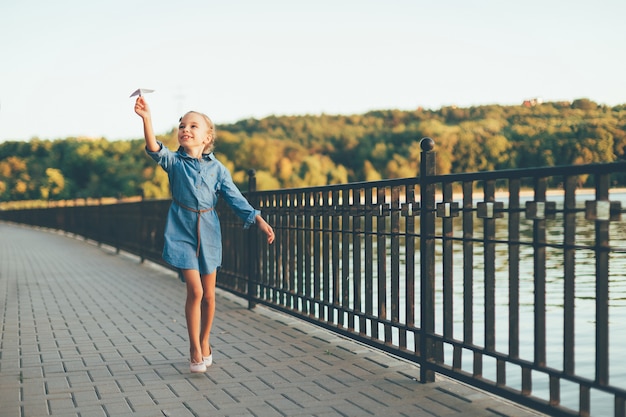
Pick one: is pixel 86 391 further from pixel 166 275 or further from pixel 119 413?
pixel 166 275

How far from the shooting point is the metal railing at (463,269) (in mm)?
3791

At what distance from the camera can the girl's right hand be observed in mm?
5137

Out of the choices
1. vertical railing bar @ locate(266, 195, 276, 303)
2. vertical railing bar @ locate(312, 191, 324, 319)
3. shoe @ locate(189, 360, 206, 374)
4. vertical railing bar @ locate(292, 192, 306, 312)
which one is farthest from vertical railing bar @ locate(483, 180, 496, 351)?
vertical railing bar @ locate(266, 195, 276, 303)

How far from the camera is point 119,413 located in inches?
176

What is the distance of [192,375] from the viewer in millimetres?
5473

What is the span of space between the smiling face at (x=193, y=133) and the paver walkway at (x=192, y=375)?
5.02ft

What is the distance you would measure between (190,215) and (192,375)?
1.07m

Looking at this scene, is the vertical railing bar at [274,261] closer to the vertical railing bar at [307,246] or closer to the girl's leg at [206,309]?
the vertical railing bar at [307,246]

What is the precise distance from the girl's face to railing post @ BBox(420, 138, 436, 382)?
1530mm

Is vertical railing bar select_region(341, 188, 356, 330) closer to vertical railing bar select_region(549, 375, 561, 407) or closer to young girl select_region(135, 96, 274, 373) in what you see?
young girl select_region(135, 96, 274, 373)

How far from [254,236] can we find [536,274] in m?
5.07

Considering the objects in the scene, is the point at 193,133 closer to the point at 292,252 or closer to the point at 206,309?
the point at 206,309

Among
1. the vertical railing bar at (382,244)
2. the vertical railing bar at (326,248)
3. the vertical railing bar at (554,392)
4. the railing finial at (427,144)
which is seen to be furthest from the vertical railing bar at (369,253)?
the vertical railing bar at (554,392)

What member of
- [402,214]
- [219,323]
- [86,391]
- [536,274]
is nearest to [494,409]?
[536,274]
